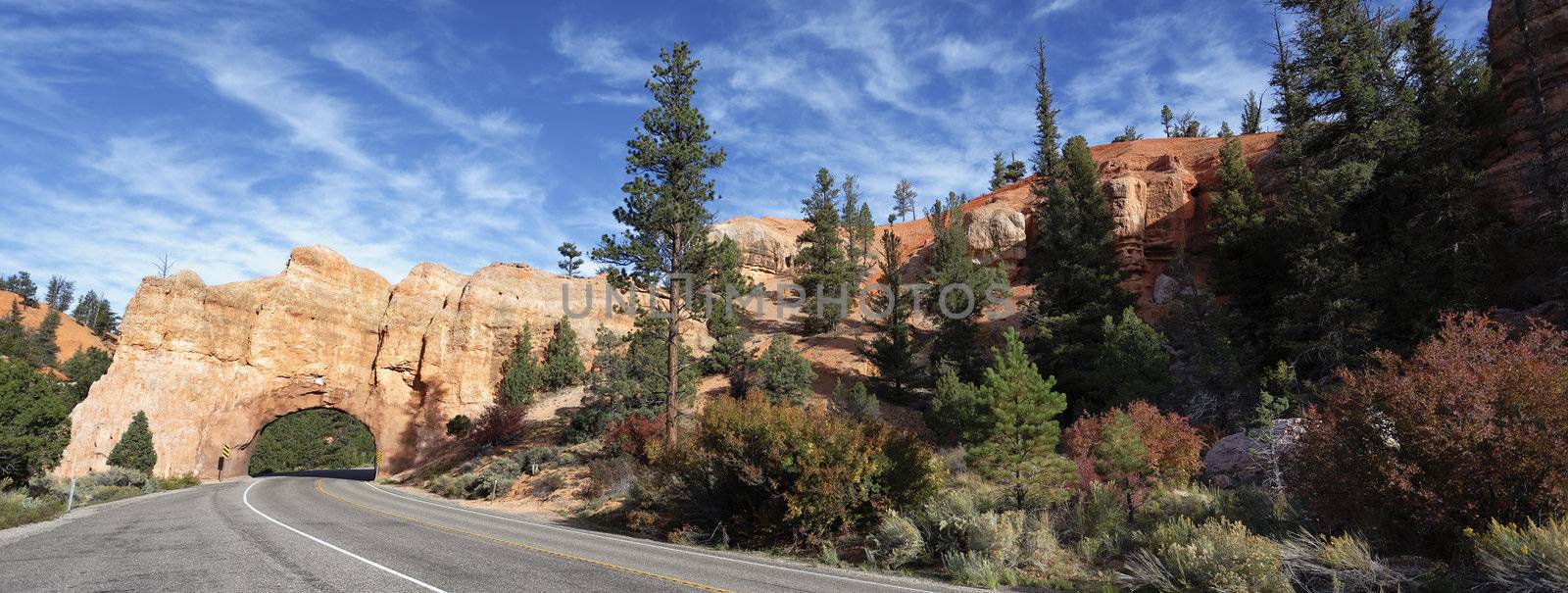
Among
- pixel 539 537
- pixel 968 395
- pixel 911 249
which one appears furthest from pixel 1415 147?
pixel 911 249

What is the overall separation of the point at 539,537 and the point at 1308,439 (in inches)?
592

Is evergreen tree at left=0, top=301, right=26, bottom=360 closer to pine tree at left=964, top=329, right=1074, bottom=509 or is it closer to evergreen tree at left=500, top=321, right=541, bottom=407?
evergreen tree at left=500, top=321, right=541, bottom=407

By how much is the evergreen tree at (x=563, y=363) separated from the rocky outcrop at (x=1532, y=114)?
47.1 metres

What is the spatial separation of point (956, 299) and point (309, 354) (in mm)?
41975

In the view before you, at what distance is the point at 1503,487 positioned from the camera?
7906 mm

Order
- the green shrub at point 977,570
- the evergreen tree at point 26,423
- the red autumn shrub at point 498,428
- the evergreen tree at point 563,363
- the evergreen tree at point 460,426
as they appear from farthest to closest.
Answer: the evergreen tree at point 563,363 → the evergreen tree at point 460,426 → the red autumn shrub at point 498,428 → the evergreen tree at point 26,423 → the green shrub at point 977,570

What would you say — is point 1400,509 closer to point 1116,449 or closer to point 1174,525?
point 1174,525

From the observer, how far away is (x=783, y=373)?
116ft

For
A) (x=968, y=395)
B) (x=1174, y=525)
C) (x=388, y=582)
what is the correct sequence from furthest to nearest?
(x=968, y=395)
(x=1174, y=525)
(x=388, y=582)

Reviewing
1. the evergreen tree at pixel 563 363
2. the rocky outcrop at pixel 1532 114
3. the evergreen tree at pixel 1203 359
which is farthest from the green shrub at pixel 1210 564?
the evergreen tree at pixel 563 363

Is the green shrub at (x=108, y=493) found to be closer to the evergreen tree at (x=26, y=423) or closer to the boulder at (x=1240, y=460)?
the evergreen tree at (x=26, y=423)

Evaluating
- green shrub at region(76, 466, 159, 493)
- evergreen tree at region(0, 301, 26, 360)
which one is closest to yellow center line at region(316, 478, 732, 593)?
green shrub at region(76, 466, 159, 493)

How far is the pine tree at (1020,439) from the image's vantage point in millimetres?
17891

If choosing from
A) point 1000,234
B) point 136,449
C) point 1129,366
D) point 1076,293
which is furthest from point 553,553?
point 1000,234
